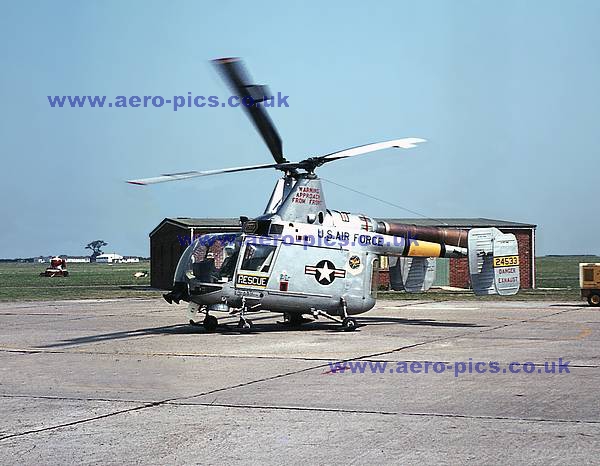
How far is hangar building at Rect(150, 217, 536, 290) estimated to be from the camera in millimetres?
45406

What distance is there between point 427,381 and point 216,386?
9.30 feet

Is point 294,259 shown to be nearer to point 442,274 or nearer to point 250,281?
point 250,281

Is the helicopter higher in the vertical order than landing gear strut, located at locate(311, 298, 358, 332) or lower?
higher

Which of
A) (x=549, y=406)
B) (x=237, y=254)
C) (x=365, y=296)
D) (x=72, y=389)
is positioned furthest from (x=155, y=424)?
(x=365, y=296)

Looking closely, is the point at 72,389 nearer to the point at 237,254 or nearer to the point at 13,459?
the point at 13,459

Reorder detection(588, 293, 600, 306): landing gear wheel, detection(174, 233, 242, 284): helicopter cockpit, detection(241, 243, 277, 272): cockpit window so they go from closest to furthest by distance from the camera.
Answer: detection(174, 233, 242, 284): helicopter cockpit < detection(241, 243, 277, 272): cockpit window < detection(588, 293, 600, 306): landing gear wheel

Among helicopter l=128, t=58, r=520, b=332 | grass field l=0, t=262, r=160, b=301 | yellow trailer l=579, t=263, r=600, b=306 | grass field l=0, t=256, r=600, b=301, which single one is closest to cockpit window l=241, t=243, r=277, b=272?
helicopter l=128, t=58, r=520, b=332

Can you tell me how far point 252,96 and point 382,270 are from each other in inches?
1079

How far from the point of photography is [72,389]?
11.5 m

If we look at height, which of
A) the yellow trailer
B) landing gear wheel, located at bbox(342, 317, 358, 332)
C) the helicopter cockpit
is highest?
the helicopter cockpit

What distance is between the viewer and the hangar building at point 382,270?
45406mm

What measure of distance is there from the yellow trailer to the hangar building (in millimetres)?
13754

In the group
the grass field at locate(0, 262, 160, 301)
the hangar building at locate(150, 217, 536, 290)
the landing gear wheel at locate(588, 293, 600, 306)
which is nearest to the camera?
the landing gear wheel at locate(588, 293, 600, 306)

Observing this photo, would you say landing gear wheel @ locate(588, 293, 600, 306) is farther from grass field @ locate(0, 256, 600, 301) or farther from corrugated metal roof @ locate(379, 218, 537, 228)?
corrugated metal roof @ locate(379, 218, 537, 228)
